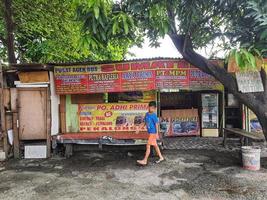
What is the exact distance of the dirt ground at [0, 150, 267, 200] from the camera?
223 inches

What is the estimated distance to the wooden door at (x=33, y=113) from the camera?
8977 millimetres

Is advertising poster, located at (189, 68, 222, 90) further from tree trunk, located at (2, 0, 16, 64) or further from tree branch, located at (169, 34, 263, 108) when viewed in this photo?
tree trunk, located at (2, 0, 16, 64)

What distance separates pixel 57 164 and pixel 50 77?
2.73 m

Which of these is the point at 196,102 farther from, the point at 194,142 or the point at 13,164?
the point at 13,164

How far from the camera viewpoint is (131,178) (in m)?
6.64

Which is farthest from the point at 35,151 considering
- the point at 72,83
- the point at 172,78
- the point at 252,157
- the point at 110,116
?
the point at 252,157

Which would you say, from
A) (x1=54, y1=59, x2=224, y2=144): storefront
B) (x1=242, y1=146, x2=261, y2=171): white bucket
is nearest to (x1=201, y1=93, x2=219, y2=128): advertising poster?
(x1=54, y1=59, x2=224, y2=144): storefront

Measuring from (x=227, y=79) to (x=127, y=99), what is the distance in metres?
3.89

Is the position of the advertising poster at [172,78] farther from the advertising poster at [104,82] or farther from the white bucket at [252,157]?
the white bucket at [252,157]

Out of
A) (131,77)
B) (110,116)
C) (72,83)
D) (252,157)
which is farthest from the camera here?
(110,116)

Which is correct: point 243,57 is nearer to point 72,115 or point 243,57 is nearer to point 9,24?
point 72,115

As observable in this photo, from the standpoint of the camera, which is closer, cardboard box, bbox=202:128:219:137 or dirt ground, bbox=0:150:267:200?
dirt ground, bbox=0:150:267:200

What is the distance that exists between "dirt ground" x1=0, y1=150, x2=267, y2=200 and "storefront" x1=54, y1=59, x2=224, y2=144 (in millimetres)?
1054

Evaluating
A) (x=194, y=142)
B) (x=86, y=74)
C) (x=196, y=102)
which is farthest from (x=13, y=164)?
(x=196, y=102)
